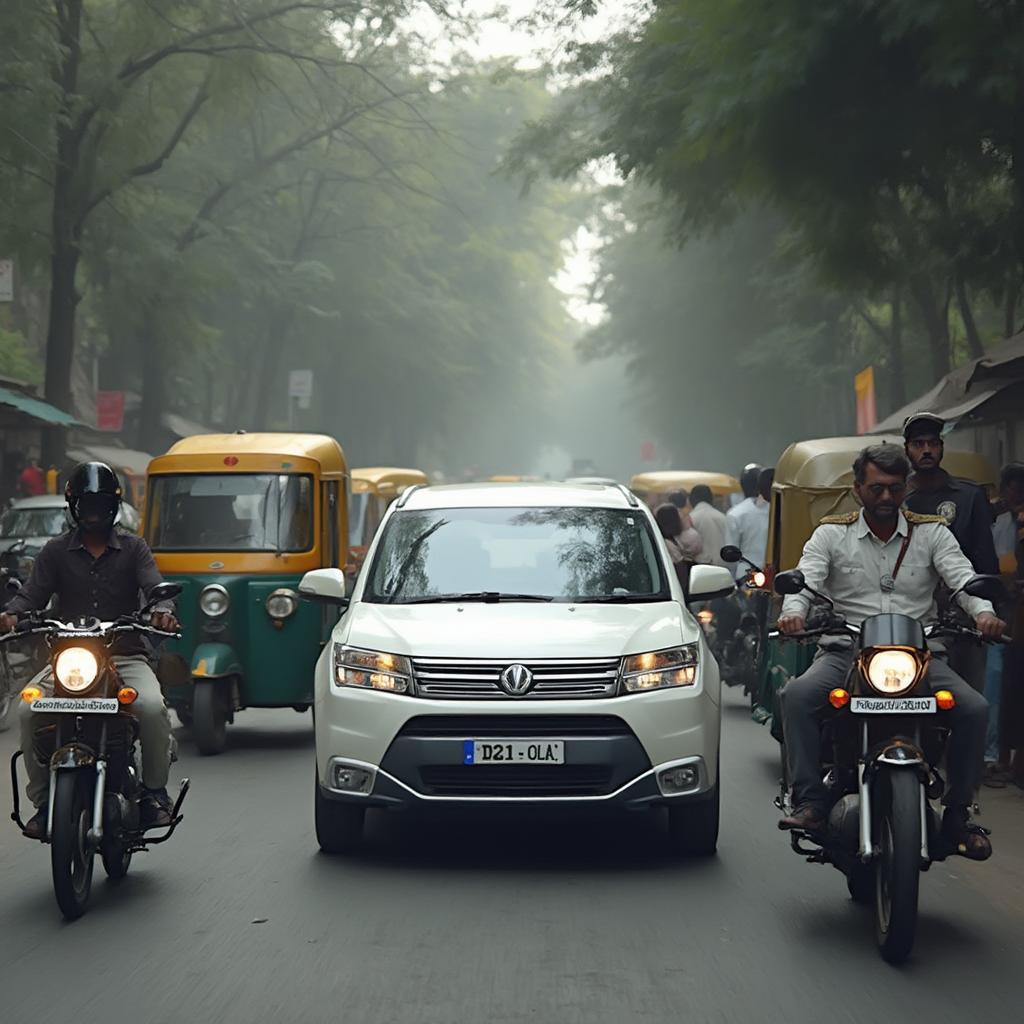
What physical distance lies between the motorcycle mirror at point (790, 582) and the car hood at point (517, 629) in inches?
54.2

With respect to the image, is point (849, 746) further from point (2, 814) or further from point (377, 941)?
point (2, 814)

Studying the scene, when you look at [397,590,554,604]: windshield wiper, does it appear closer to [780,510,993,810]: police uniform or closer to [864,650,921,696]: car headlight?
[780,510,993,810]: police uniform

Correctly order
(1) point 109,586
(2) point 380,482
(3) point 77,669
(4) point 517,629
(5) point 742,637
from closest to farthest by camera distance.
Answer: (3) point 77,669 → (1) point 109,586 → (4) point 517,629 → (5) point 742,637 → (2) point 380,482

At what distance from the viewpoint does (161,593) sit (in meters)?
7.42

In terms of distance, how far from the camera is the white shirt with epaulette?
7.36m

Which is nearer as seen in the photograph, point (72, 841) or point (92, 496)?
point (72, 841)

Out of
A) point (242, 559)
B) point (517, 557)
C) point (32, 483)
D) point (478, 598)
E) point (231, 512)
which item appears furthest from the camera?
point (32, 483)

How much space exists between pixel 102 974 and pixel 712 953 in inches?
79.5

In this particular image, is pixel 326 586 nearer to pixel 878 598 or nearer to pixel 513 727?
pixel 513 727

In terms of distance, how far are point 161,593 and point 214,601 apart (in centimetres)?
592

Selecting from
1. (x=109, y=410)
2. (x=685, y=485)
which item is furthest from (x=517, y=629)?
(x=109, y=410)

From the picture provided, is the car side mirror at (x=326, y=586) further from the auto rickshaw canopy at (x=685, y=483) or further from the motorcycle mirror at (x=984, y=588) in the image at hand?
the auto rickshaw canopy at (x=685, y=483)

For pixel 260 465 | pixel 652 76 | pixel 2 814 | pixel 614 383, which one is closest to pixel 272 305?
pixel 652 76

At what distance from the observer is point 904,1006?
5777 millimetres
